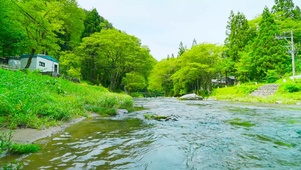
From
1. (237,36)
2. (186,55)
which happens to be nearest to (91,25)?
(186,55)

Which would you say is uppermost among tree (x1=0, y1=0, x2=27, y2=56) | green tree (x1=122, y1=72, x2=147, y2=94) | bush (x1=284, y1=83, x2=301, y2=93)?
tree (x1=0, y1=0, x2=27, y2=56)

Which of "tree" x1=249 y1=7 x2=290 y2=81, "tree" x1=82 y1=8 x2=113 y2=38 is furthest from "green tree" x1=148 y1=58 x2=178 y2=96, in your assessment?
"tree" x1=249 y1=7 x2=290 y2=81

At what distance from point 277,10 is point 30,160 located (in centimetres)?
4683

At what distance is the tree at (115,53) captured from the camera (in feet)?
102

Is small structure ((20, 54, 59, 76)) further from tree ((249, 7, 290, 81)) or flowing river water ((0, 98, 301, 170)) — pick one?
tree ((249, 7, 290, 81))

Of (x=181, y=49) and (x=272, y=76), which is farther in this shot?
(x=181, y=49)

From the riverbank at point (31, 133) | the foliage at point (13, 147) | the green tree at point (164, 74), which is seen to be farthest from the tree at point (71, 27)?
the foliage at point (13, 147)

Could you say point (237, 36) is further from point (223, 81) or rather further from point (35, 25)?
point (35, 25)

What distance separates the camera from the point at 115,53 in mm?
32844

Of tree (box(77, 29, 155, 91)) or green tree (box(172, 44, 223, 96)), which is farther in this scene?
green tree (box(172, 44, 223, 96))

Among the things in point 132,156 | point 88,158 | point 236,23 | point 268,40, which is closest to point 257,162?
point 132,156

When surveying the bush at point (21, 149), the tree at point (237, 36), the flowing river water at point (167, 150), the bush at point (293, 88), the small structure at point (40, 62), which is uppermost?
the tree at point (237, 36)

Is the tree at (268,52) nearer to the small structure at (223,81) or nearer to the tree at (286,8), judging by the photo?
the tree at (286,8)

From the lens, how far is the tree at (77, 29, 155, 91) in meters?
31.0
